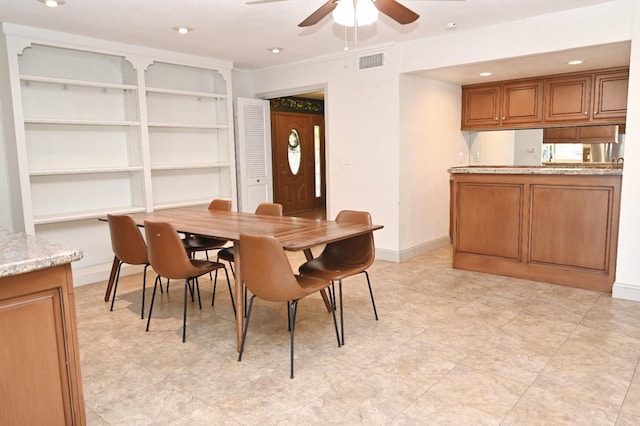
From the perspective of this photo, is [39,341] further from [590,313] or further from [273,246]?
[590,313]

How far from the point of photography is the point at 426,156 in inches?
213

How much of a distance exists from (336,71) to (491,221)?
257 centimetres

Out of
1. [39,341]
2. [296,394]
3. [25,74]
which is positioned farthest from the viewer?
[25,74]

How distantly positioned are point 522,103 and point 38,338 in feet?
18.2

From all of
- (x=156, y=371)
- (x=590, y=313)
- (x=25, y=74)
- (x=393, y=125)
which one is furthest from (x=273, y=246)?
(x=25, y=74)

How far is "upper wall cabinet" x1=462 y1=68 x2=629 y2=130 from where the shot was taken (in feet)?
15.9

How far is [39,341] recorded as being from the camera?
159 centimetres

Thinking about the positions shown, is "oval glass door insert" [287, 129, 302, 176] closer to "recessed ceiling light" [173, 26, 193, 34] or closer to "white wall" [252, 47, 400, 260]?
"white wall" [252, 47, 400, 260]

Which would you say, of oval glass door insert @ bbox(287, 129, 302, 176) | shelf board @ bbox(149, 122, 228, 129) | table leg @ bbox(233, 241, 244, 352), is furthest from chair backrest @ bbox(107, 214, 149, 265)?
oval glass door insert @ bbox(287, 129, 302, 176)

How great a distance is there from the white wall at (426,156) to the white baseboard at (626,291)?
83.6 inches

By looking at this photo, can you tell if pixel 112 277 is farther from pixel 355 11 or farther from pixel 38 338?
pixel 355 11

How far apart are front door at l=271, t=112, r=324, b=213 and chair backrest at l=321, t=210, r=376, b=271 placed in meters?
5.59

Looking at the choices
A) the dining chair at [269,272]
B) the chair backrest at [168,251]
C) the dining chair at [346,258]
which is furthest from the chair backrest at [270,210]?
the dining chair at [269,272]

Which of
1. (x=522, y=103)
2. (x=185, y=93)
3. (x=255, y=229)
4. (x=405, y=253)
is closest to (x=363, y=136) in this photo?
(x=405, y=253)
